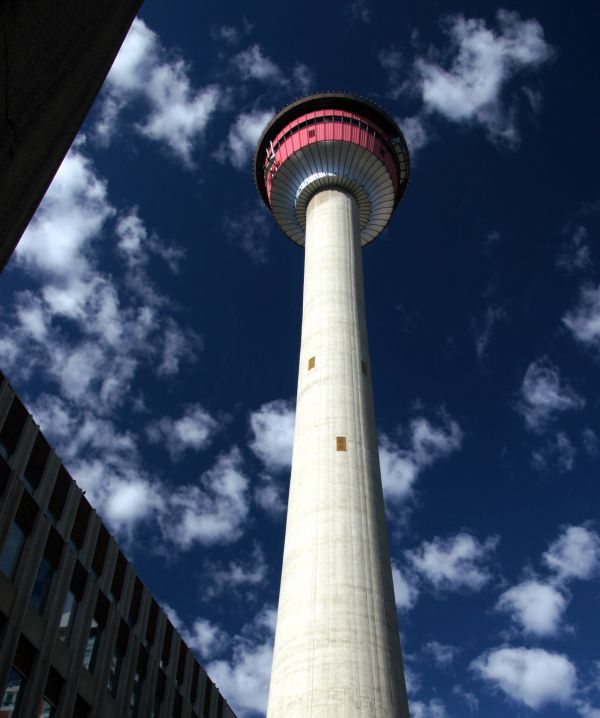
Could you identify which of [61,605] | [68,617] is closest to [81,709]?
[68,617]

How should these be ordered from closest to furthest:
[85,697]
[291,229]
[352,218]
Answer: [85,697], [352,218], [291,229]

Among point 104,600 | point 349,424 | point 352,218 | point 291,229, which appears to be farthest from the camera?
point 291,229

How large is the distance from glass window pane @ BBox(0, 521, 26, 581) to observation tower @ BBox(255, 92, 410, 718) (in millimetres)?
11561

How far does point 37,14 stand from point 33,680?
96.0ft

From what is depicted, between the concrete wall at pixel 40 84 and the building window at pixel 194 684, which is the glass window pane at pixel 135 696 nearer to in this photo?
the building window at pixel 194 684

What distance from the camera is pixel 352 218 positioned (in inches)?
2149

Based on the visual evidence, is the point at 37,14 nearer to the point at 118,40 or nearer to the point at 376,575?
the point at 118,40

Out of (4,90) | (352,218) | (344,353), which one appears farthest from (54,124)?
(352,218)

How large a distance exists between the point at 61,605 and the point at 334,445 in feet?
48.0

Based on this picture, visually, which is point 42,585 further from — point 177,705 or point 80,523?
point 177,705

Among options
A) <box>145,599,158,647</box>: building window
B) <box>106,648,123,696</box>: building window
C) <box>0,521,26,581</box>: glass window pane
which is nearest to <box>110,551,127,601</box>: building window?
<box>106,648,123,696</box>: building window

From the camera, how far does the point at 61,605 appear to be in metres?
30.5

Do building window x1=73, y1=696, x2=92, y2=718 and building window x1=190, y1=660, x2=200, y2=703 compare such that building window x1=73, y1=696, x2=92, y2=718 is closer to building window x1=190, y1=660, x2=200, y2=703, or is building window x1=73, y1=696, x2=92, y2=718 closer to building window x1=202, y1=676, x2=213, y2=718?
building window x1=190, y1=660, x2=200, y2=703

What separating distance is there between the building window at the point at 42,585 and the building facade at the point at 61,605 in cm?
4
